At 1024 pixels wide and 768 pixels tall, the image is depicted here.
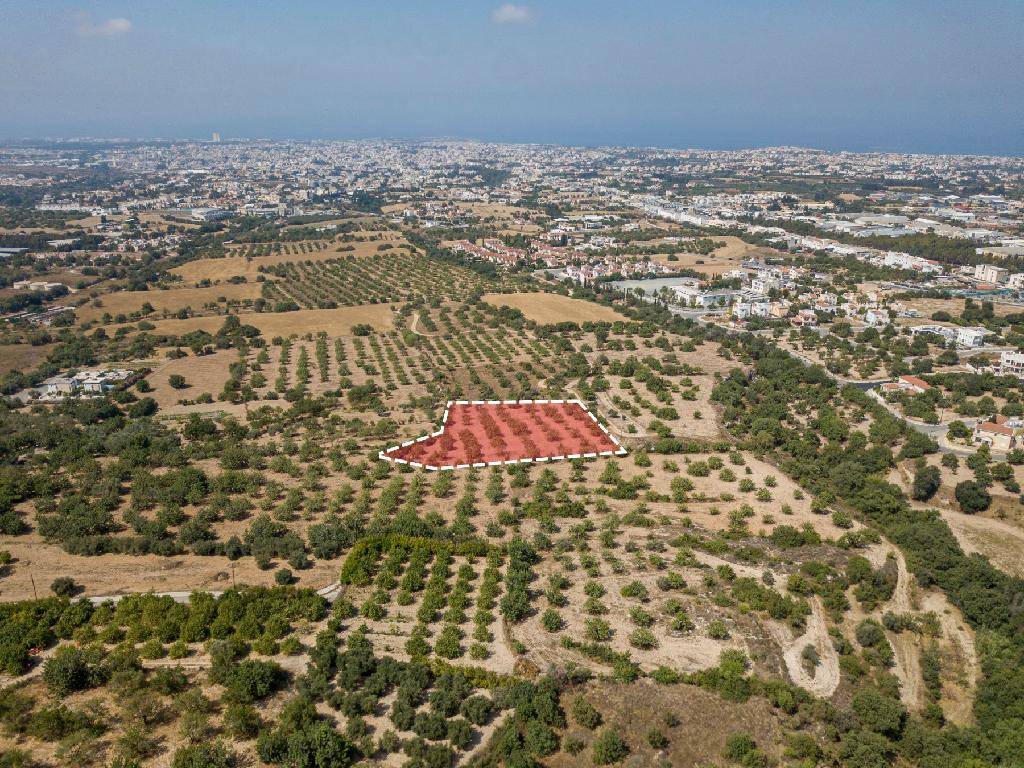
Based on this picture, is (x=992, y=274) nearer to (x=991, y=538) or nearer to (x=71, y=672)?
(x=991, y=538)

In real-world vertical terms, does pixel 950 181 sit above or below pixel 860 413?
above

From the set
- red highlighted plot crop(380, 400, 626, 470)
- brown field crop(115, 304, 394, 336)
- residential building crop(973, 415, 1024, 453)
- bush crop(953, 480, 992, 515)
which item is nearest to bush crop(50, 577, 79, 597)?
red highlighted plot crop(380, 400, 626, 470)

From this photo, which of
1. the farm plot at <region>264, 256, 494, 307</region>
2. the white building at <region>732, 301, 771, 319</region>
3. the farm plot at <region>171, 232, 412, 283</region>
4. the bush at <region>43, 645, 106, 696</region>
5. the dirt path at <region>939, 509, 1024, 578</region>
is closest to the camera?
the bush at <region>43, 645, 106, 696</region>

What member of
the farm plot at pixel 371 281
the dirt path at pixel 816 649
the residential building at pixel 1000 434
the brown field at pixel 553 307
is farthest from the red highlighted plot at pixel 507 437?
the farm plot at pixel 371 281

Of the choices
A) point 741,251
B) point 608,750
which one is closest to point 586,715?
point 608,750

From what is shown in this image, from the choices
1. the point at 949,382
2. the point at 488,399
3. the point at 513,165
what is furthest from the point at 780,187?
the point at 488,399

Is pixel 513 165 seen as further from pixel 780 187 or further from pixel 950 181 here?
pixel 950 181

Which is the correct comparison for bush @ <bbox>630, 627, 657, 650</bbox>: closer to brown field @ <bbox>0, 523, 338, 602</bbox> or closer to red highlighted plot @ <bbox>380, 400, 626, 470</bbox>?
brown field @ <bbox>0, 523, 338, 602</bbox>
